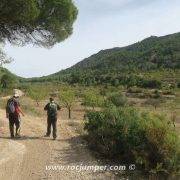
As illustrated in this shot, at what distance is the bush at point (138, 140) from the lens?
1450 cm

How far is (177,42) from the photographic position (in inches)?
6604

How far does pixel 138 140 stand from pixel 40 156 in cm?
323

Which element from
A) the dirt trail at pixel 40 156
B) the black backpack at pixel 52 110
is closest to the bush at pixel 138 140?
the dirt trail at pixel 40 156

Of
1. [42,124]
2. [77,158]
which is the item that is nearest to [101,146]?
[77,158]

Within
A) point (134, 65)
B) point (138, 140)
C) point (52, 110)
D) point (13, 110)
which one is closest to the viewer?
point (138, 140)

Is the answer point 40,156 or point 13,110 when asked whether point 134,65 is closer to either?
point 13,110

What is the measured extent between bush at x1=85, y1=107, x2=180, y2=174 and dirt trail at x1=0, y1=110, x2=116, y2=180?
2.65 feet

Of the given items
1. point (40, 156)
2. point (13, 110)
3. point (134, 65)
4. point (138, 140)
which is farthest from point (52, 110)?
point (134, 65)

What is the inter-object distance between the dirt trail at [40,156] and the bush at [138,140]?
0.81 meters

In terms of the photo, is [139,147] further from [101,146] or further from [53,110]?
[53,110]

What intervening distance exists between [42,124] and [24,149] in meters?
7.55

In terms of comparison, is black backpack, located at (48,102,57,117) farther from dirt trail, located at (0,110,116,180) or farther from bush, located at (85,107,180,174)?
bush, located at (85,107,180,174)

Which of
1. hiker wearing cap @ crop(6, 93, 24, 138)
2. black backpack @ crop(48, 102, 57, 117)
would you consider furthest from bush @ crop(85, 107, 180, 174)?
hiker wearing cap @ crop(6, 93, 24, 138)

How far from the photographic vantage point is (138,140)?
1530 centimetres
